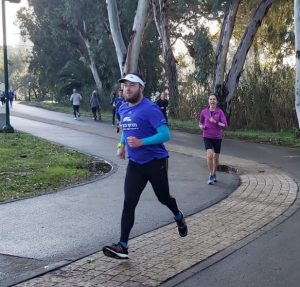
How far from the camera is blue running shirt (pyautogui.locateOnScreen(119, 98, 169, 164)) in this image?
541 cm

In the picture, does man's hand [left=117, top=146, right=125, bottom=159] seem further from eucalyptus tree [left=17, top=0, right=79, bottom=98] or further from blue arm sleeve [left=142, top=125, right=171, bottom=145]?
eucalyptus tree [left=17, top=0, right=79, bottom=98]

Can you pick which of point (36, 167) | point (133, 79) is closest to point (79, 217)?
point (133, 79)

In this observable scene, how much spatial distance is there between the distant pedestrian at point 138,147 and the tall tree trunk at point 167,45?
21.2 m

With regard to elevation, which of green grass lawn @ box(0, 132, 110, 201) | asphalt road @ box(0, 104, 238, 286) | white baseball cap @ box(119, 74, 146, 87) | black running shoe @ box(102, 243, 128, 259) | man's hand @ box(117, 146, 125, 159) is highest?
white baseball cap @ box(119, 74, 146, 87)

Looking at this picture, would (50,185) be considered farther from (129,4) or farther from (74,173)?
(129,4)

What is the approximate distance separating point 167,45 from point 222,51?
21.5 feet

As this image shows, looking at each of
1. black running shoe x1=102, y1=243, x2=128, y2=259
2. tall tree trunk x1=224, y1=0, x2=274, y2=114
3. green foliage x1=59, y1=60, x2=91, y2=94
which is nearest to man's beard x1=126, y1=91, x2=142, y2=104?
black running shoe x1=102, y1=243, x2=128, y2=259

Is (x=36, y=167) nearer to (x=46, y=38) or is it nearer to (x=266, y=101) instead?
(x=266, y=101)

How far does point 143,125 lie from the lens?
543 cm

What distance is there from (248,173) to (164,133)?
6.46m

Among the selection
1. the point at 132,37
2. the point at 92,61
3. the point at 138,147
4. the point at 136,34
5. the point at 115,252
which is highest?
the point at 136,34

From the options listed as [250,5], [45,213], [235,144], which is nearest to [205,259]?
[45,213]

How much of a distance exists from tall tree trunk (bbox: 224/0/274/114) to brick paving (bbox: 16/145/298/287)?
41.8 ft

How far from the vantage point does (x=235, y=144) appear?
1789 cm
